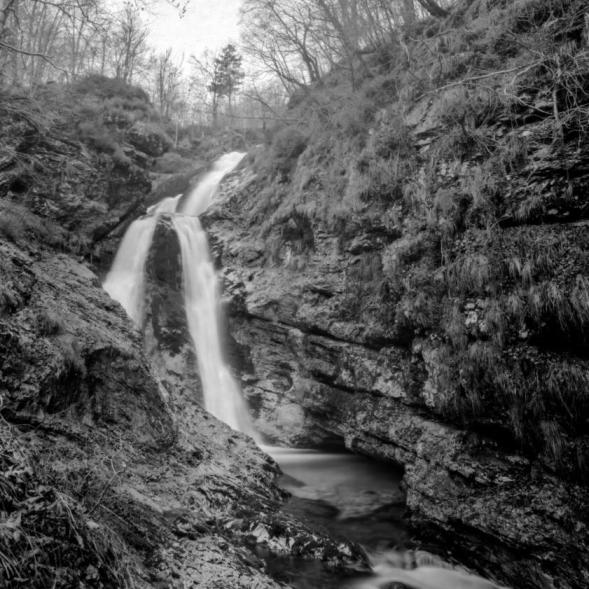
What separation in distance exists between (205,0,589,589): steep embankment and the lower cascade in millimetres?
458

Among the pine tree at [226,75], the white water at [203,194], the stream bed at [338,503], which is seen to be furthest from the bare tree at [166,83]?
the stream bed at [338,503]

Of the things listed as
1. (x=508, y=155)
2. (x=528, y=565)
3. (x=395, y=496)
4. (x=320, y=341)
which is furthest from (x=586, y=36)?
(x=395, y=496)

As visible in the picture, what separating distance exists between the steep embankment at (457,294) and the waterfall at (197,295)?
488 millimetres

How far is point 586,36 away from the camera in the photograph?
5.57m

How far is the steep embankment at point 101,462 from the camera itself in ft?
7.32

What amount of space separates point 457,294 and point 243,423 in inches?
218

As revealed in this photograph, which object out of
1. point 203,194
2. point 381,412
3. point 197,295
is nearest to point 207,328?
point 197,295

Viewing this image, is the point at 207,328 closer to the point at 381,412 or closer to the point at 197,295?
the point at 197,295

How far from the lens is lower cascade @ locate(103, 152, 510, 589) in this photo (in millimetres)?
4824

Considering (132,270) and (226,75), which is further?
(226,75)

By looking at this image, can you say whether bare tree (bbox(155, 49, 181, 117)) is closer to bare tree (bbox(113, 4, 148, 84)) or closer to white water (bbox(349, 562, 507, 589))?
bare tree (bbox(113, 4, 148, 84))

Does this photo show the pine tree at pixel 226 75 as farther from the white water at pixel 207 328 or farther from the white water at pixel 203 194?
the white water at pixel 207 328

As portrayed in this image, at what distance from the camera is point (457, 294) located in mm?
5891

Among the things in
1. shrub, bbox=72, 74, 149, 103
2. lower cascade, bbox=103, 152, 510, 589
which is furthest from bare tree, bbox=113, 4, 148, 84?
lower cascade, bbox=103, 152, 510, 589
